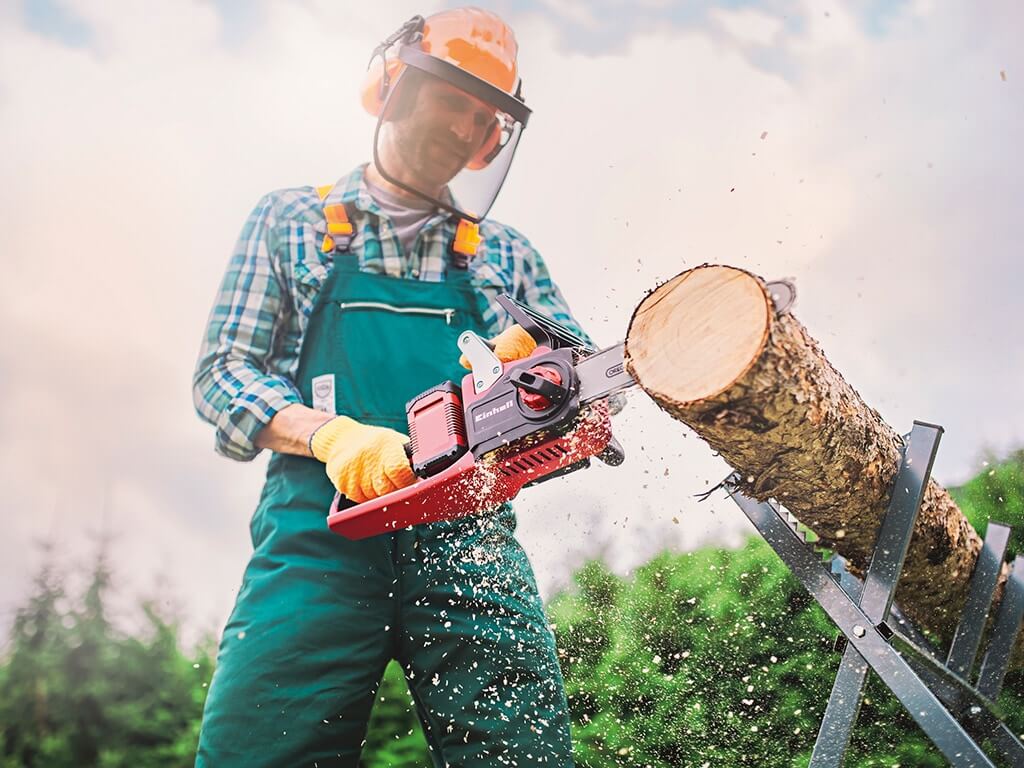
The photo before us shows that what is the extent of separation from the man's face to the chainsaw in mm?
1031

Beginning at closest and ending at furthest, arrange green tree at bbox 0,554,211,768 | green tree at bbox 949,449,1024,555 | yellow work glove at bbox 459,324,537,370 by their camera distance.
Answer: yellow work glove at bbox 459,324,537,370 < green tree at bbox 949,449,1024,555 < green tree at bbox 0,554,211,768

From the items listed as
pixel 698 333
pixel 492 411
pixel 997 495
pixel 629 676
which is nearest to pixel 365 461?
pixel 492 411

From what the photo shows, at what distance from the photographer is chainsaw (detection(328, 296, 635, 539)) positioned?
4.28 ft

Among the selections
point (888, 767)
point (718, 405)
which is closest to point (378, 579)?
point (718, 405)

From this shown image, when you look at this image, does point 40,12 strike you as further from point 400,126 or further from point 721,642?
point 721,642

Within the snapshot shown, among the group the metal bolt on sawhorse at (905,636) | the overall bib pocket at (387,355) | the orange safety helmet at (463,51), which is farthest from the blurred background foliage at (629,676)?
the orange safety helmet at (463,51)

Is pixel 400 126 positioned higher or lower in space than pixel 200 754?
higher

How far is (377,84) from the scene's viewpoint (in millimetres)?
2455

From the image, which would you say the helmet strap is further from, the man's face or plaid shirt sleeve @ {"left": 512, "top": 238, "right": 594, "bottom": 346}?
plaid shirt sleeve @ {"left": 512, "top": 238, "right": 594, "bottom": 346}

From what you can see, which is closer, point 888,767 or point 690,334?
point 690,334

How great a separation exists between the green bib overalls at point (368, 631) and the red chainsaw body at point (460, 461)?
240mm

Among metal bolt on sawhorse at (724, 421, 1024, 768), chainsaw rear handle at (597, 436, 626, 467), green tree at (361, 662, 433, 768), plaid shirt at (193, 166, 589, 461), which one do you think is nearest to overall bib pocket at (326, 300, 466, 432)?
plaid shirt at (193, 166, 589, 461)

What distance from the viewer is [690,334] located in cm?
120

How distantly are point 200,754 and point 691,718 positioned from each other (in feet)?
6.07
